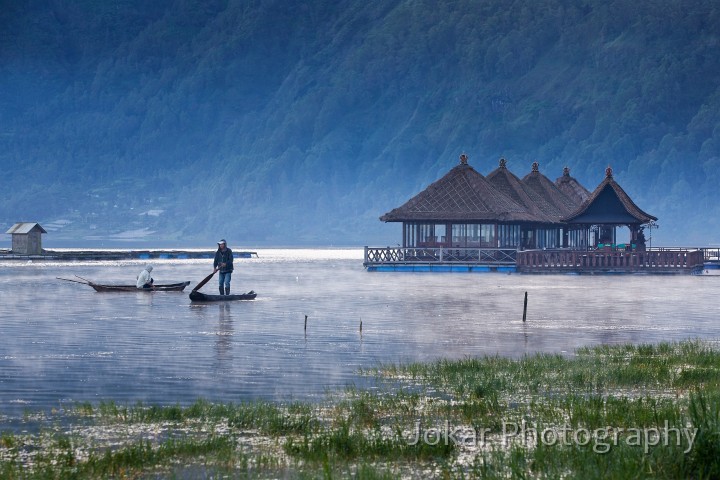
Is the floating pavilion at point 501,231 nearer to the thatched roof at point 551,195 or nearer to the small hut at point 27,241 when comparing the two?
the thatched roof at point 551,195

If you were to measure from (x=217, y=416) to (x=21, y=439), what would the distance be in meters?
2.67

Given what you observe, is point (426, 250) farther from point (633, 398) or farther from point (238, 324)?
point (633, 398)

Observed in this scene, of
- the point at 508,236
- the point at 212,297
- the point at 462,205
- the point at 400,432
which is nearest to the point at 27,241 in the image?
the point at 508,236

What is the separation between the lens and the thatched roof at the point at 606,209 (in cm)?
7775

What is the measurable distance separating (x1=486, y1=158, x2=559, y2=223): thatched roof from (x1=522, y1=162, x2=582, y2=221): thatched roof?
1.21 metres

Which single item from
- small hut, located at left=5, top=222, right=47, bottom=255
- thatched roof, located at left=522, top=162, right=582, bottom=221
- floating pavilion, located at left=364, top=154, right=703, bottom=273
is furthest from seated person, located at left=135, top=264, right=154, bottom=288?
small hut, located at left=5, top=222, right=47, bottom=255

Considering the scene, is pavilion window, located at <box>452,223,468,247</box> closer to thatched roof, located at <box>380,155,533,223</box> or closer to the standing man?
thatched roof, located at <box>380,155,533,223</box>

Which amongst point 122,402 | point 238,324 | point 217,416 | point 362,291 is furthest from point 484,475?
point 362,291

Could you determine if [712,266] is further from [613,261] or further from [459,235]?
[459,235]

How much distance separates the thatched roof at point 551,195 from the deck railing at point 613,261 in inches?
569

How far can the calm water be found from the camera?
774 inches

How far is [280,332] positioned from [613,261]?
4710 cm

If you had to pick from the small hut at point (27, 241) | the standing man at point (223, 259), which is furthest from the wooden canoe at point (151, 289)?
the small hut at point (27, 241)

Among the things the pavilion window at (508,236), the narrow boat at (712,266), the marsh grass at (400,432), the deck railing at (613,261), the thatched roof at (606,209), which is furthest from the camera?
the narrow boat at (712,266)
